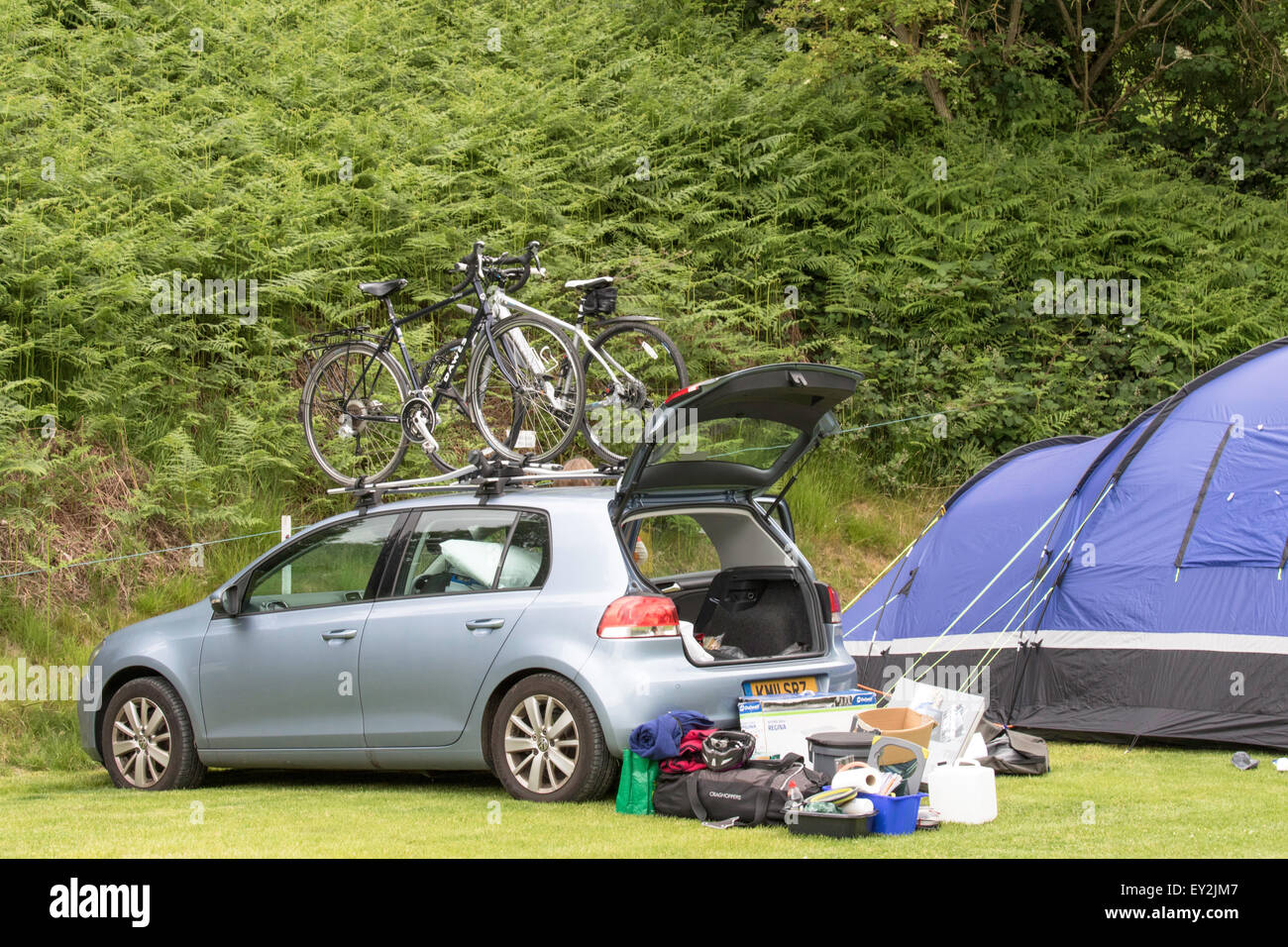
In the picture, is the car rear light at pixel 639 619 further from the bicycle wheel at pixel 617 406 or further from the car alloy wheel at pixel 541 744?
the bicycle wheel at pixel 617 406

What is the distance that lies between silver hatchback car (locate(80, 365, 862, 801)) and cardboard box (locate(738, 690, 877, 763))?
165 millimetres

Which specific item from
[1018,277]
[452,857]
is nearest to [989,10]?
[1018,277]

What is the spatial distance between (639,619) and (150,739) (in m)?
3.34

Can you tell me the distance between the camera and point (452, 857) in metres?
5.44

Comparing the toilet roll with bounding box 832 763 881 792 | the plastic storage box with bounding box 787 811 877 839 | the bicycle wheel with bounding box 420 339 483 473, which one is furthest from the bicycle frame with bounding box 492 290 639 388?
the plastic storage box with bounding box 787 811 877 839

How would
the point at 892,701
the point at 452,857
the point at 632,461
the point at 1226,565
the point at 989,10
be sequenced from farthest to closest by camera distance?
the point at 989,10 < the point at 1226,565 < the point at 892,701 < the point at 632,461 < the point at 452,857

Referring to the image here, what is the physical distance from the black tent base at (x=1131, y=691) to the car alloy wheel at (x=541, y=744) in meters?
3.79

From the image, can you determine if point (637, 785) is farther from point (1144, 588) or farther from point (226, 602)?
point (1144, 588)

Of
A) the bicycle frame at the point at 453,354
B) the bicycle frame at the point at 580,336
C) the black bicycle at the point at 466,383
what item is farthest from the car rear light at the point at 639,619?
the bicycle frame at the point at 453,354

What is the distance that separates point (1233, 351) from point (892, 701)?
9.81 metres

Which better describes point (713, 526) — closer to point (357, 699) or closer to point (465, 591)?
point (465, 591)

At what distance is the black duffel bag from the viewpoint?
6035 mm

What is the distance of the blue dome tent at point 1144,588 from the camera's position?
27.7 feet

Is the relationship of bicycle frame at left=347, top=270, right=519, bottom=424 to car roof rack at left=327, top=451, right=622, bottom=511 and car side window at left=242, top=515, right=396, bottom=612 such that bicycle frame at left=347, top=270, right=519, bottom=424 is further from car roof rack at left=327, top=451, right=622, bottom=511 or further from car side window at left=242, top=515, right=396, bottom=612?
car side window at left=242, top=515, right=396, bottom=612
